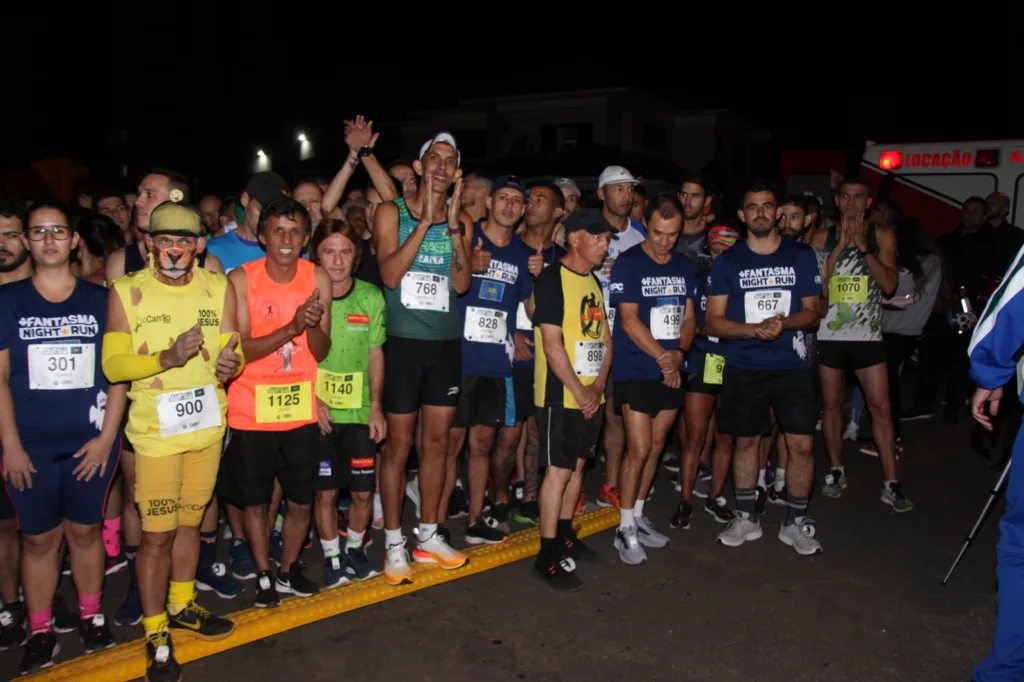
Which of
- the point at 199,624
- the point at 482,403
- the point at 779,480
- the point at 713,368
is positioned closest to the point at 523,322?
the point at 482,403

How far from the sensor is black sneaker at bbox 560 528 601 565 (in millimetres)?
5562

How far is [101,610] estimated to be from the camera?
484 cm

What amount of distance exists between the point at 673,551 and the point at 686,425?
1.09 m

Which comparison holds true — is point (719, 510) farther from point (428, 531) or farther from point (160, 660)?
point (160, 660)

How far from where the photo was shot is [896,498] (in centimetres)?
689

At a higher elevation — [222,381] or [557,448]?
[222,381]

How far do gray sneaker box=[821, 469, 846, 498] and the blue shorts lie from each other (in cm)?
578

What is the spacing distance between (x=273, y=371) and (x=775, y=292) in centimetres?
356

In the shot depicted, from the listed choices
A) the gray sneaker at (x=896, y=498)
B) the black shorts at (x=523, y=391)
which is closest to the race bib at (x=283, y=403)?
the black shorts at (x=523, y=391)

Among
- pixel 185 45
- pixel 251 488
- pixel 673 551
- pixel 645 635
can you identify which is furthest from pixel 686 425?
pixel 185 45

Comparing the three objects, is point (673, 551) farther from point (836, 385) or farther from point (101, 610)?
point (101, 610)

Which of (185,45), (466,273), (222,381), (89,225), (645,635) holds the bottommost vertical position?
(645,635)

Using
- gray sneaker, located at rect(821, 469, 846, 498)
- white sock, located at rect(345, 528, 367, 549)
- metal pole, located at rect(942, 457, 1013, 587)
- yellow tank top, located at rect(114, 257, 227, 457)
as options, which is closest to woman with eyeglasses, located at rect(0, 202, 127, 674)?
yellow tank top, located at rect(114, 257, 227, 457)

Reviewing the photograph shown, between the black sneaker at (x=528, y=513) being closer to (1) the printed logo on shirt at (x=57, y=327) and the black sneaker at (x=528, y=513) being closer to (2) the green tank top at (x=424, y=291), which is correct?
(2) the green tank top at (x=424, y=291)
